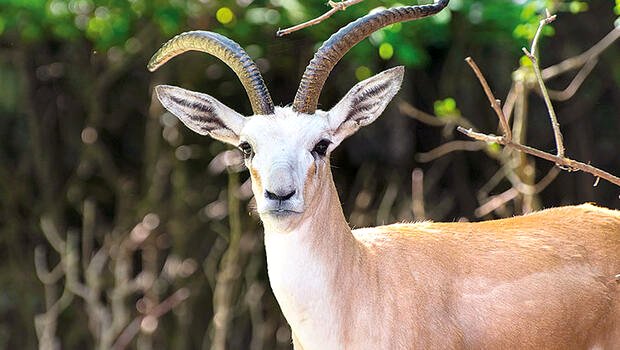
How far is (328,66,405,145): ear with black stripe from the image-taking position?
6887 mm

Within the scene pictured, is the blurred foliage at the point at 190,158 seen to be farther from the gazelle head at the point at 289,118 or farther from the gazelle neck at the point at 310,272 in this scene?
the gazelle neck at the point at 310,272

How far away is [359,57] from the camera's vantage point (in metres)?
11.9

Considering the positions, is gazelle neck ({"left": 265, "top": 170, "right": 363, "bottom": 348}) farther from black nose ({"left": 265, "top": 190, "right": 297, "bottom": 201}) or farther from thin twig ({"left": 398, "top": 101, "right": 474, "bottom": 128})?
thin twig ({"left": 398, "top": 101, "right": 474, "bottom": 128})

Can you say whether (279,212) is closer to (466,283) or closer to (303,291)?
(303,291)

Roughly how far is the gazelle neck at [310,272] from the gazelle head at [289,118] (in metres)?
0.15

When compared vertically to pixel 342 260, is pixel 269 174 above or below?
above

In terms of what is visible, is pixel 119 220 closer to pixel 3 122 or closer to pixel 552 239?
pixel 3 122

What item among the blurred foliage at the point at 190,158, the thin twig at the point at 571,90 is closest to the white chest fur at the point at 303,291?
the thin twig at the point at 571,90

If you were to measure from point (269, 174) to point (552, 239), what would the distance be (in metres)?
2.06

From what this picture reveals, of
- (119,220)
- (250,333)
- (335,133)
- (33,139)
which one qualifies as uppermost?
(335,133)

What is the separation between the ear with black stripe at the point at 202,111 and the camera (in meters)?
6.89

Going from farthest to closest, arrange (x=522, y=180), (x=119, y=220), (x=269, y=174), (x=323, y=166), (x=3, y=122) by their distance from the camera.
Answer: (x=3, y=122) → (x=119, y=220) → (x=522, y=180) → (x=323, y=166) → (x=269, y=174)

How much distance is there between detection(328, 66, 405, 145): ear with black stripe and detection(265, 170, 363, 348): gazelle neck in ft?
1.63

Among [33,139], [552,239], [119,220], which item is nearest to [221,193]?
[119,220]
